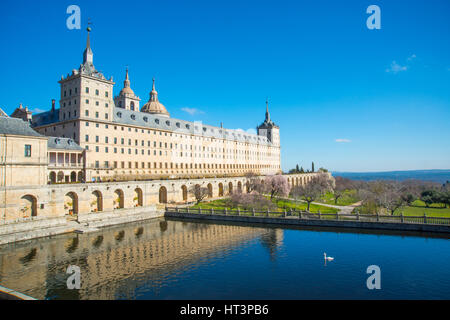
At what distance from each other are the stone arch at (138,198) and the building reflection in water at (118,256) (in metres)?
9.80

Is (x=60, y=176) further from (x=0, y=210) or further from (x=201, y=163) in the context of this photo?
(x=201, y=163)

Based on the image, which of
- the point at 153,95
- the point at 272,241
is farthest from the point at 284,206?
the point at 153,95

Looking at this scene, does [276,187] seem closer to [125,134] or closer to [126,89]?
[125,134]

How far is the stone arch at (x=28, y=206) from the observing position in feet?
115

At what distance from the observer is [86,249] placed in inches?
1166

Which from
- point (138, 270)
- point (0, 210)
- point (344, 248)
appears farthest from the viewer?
point (0, 210)

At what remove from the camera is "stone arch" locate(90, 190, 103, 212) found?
145 ft

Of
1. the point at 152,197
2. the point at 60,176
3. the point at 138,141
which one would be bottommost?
the point at 152,197

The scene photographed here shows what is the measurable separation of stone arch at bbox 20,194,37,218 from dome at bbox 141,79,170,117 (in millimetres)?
54315

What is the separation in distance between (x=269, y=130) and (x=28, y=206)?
3914 inches

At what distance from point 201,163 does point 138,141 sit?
920 inches

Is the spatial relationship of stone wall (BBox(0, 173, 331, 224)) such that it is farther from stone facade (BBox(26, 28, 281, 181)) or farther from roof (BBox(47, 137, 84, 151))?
roof (BBox(47, 137, 84, 151))

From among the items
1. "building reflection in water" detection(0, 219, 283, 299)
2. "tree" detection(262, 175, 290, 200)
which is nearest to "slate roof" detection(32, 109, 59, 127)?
"building reflection in water" detection(0, 219, 283, 299)
